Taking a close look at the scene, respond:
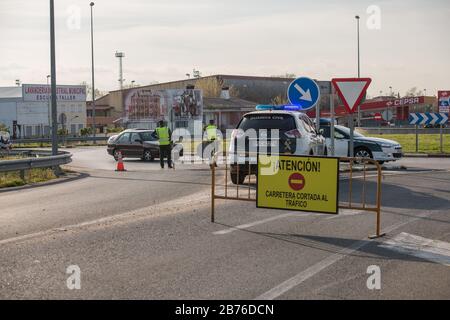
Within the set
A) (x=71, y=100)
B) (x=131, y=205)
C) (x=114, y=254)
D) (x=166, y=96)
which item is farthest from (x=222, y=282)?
(x=71, y=100)

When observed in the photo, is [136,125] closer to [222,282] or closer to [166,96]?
[166,96]

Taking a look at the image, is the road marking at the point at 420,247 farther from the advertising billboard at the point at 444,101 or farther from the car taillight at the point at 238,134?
the advertising billboard at the point at 444,101

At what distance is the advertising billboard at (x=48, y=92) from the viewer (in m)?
74.6

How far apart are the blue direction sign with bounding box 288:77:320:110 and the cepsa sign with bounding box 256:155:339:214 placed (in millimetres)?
6097

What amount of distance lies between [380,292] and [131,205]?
A: 730 centimetres

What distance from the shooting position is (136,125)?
217 ft

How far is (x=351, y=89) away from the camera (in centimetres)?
1395

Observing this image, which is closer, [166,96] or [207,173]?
[207,173]

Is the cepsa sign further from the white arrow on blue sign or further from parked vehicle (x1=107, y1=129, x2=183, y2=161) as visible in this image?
the white arrow on blue sign

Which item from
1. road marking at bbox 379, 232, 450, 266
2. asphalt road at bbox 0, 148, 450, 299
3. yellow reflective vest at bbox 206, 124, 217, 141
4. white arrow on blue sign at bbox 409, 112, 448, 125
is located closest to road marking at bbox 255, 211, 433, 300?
asphalt road at bbox 0, 148, 450, 299

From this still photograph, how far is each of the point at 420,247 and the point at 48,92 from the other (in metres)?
73.4

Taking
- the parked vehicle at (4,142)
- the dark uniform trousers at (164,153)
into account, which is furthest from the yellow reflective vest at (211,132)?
the parked vehicle at (4,142)

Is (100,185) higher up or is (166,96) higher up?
(166,96)
